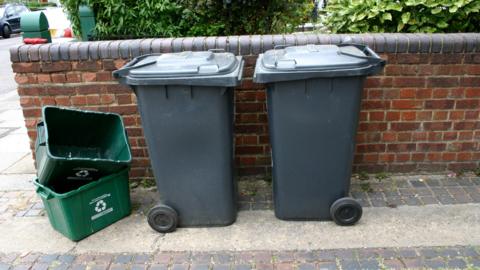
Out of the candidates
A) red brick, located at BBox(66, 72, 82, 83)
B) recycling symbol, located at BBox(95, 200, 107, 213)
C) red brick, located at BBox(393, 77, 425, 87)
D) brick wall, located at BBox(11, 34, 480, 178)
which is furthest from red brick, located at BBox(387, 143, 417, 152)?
red brick, located at BBox(66, 72, 82, 83)

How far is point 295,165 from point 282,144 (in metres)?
0.20

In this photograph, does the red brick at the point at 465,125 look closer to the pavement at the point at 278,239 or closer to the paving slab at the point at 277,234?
the pavement at the point at 278,239

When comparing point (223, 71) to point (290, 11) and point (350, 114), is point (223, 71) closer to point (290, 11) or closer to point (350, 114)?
point (350, 114)

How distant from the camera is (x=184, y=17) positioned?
4.82 meters

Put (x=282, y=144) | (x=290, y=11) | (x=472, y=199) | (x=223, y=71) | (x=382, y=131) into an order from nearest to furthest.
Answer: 1. (x=223, y=71)
2. (x=282, y=144)
3. (x=472, y=199)
4. (x=382, y=131)
5. (x=290, y=11)

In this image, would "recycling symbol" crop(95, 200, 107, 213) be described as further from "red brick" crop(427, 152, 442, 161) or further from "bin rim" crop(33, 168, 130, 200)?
"red brick" crop(427, 152, 442, 161)

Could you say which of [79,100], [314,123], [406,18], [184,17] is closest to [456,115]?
[406,18]

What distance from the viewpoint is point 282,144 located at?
322 centimetres

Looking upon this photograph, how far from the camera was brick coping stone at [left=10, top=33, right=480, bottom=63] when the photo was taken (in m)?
3.74

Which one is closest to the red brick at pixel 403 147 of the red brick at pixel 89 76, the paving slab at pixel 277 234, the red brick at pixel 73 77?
the paving slab at pixel 277 234

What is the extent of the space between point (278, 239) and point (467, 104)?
2.22 meters

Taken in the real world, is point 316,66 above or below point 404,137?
above

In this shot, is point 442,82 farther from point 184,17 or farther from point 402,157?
point 184,17

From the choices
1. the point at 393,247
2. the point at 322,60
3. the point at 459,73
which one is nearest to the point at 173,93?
the point at 322,60
